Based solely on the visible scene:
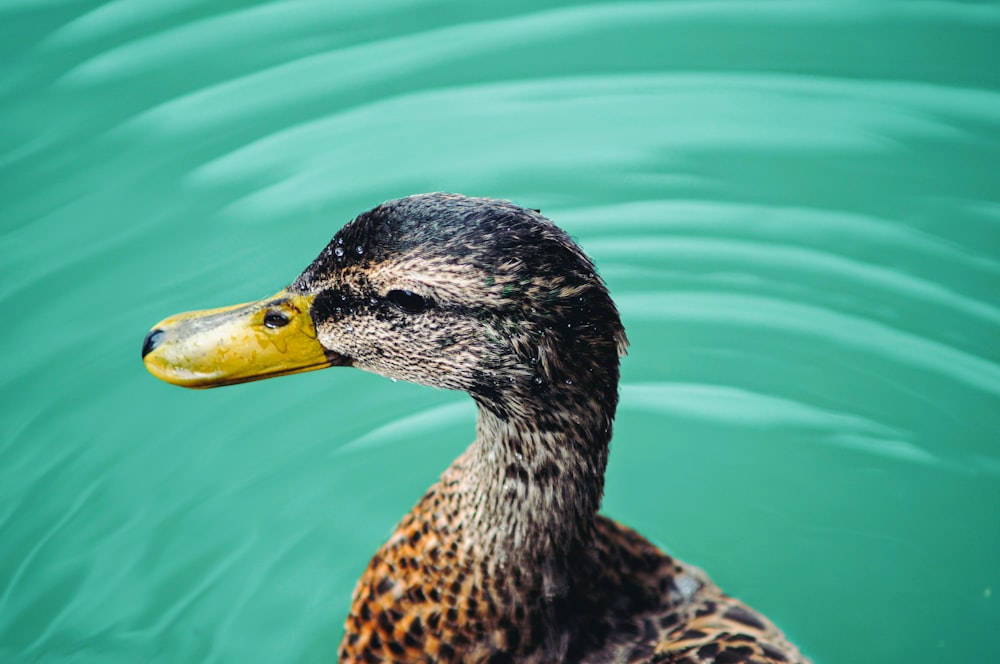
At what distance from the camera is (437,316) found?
84.0 inches

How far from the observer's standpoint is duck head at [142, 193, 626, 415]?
80.0 inches

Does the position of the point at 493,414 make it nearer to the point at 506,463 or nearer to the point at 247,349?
the point at 506,463

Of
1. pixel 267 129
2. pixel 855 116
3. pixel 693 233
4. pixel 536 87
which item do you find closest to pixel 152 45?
pixel 267 129

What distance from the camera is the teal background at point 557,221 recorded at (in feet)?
11.6

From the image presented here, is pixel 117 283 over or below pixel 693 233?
below

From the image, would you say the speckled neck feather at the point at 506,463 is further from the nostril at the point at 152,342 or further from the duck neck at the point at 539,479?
the nostril at the point at 152,342

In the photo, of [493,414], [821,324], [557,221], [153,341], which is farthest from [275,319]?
[821,324]

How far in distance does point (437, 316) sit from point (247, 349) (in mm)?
501

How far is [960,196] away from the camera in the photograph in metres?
4.43

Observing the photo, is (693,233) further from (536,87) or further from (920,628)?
(920,628)

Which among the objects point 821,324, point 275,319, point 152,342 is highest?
point 821,324

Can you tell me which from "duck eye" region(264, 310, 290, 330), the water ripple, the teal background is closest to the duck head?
"duck eye" region(264, 310, 290, 330)

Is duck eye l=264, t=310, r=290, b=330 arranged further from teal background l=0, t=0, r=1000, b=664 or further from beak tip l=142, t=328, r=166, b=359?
teal background l=0, t=0, r=1000, b=664

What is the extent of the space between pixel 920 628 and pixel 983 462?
0.75 meters
